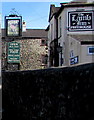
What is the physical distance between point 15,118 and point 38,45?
122 feet

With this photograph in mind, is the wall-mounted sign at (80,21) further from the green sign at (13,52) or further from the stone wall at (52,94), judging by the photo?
the stone wall at (52,94)

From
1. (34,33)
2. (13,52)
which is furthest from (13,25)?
(34,33)

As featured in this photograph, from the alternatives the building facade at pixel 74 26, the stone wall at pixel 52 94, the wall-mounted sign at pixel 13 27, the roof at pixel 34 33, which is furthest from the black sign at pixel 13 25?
the roof at pixel 34 33

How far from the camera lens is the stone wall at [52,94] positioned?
400 centimetres

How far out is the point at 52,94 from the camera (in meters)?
5.81

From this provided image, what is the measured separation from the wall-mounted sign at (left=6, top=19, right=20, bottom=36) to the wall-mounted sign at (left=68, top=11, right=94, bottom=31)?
4092 mm

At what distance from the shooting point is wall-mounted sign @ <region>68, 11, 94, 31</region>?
2167 centimetres

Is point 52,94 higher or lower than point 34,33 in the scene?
lower

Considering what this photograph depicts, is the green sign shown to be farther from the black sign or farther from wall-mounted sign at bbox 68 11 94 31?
wall-mounted sign at bbox 68 11 94 31

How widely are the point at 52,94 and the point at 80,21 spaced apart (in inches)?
646

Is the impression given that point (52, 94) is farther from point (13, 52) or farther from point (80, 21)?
point (80, 21)

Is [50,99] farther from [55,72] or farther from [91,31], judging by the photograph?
[91,31]

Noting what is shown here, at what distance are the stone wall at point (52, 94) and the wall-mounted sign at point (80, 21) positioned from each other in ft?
42.5

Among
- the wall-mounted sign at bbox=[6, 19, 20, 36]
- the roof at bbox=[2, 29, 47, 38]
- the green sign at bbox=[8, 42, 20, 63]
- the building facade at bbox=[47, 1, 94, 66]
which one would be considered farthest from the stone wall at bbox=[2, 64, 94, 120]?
the roof at bbox=[2, 29, 47, 38]
